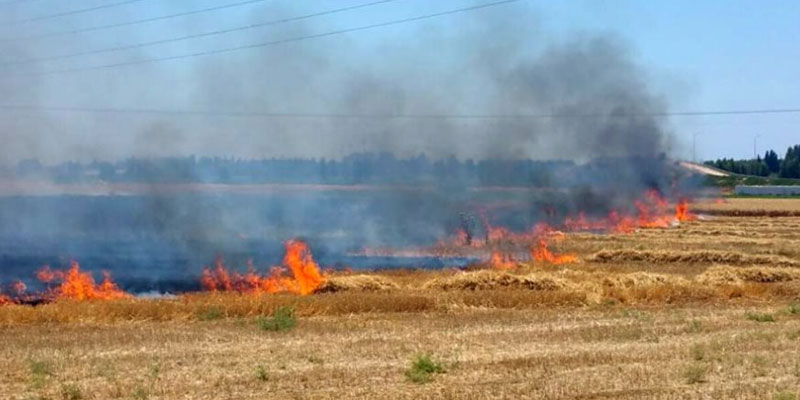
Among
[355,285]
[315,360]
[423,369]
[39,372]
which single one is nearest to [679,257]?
[355,285]

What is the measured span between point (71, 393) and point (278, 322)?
29.9 ft

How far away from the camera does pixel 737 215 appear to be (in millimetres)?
89562

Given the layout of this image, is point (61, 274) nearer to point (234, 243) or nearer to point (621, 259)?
point (234, 243)

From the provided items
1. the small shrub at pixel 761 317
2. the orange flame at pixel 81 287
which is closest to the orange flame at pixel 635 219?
the orange flame at pixel 81 287

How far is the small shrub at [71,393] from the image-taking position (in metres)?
15.3

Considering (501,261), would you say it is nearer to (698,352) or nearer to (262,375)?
(698,352)

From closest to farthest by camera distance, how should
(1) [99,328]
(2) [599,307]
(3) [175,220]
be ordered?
(1) [99,328] < (2) [599,307] < (3) [175,220]

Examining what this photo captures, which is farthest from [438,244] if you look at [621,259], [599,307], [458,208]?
[599,307]

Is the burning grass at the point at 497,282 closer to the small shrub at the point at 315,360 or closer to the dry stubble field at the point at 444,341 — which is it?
the dry stubble field at the point at 444,341

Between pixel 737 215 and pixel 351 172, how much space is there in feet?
157

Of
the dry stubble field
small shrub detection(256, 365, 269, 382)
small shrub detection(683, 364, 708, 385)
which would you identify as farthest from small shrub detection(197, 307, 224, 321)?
small shrub detection(683, 364, 708, 385)

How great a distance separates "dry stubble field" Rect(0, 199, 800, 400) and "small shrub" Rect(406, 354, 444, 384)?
→ 5.7 inches

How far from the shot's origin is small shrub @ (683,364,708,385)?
52.6ft

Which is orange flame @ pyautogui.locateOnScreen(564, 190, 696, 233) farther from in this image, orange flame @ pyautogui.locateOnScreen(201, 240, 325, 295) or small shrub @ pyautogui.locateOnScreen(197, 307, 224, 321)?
small shrub @ pyautogui.locateOnScreen(197, 307, 224, 321)
